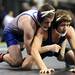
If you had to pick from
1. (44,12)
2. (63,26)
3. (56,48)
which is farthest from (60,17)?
(56,48)

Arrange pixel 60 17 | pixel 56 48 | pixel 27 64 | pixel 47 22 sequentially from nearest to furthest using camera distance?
pixel 47 22, pixel 60 17, pixel 56 48, pixel 27 64

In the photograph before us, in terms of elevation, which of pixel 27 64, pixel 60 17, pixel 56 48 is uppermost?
pixel 60 17

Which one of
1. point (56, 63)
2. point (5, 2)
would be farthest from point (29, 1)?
point (56, 63)

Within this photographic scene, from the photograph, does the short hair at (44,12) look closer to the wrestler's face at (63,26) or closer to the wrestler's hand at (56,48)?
the wrestler's face at (63,26)

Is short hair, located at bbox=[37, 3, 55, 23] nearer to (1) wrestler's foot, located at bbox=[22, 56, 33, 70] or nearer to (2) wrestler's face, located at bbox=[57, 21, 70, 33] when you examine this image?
(2) wrestler's face, located at bbox=[57, 21, 70, 33]

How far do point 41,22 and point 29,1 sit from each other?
13.6 m

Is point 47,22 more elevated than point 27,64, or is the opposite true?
point 47,22

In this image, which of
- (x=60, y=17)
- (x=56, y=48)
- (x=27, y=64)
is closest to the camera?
(x=60, y=17)

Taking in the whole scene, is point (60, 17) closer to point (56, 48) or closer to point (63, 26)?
point (63, 26)

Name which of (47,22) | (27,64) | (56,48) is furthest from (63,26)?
(27,64)

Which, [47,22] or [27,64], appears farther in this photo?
[27,64]

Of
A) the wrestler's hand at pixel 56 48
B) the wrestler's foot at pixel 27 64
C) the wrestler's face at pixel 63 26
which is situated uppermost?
the wrestler's face at pixel 63 26

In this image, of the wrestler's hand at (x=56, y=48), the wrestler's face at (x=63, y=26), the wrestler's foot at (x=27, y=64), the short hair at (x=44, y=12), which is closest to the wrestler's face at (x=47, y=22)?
the short hair at (x=44, y=12)

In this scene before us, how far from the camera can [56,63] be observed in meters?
9.48
